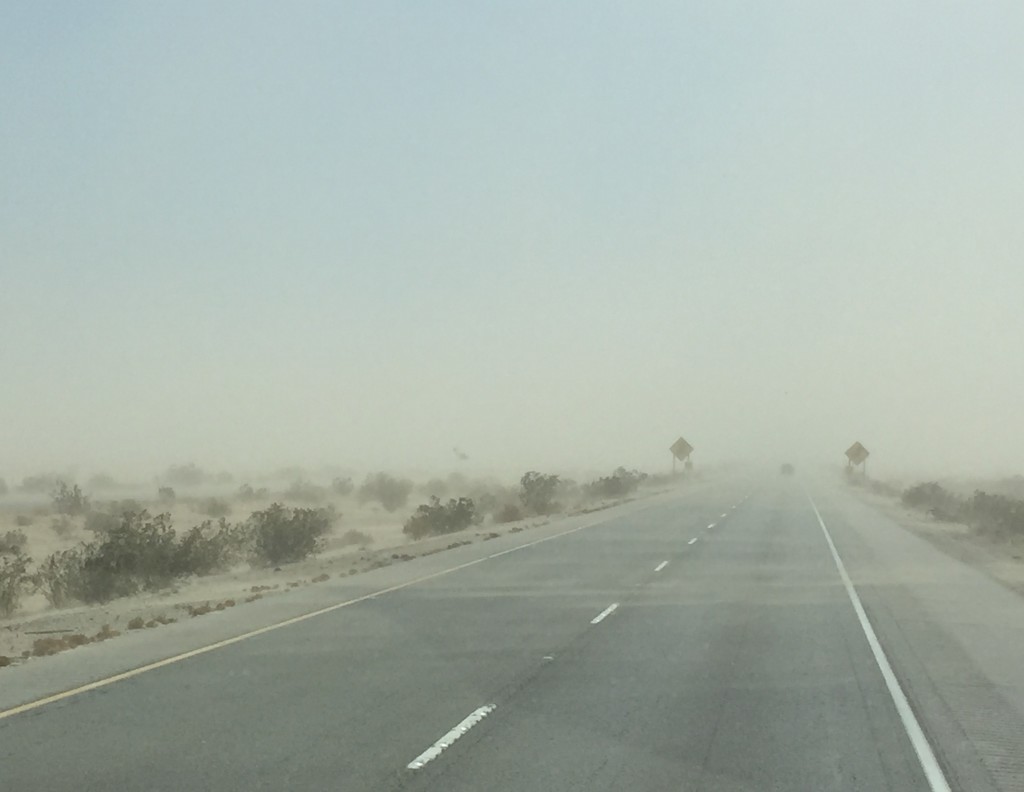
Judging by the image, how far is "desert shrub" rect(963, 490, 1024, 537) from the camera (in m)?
39.5

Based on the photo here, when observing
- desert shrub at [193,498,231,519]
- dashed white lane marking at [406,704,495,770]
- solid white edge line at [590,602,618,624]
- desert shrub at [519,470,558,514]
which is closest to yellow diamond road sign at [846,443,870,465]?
desert shrub at [519,470,558,514]

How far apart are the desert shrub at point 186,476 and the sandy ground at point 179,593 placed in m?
74.0

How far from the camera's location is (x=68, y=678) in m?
11.3

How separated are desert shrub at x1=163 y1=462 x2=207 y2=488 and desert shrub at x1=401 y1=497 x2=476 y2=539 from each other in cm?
7989

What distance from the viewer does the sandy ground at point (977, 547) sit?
84.7 feet

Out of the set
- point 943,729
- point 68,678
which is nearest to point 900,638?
point 943,729

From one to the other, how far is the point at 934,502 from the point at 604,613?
49.7m

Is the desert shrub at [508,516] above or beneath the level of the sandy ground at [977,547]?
above

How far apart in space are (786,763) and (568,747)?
5.52 feet

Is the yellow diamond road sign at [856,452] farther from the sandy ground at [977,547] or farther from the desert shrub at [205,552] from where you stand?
the desert shrub at [205,552]

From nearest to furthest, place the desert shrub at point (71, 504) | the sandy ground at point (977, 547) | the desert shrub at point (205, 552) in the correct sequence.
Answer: the sandy ground at point (977, 547)
the desert shrub at point (205, 552)
the desert shrub at point (71, 504)

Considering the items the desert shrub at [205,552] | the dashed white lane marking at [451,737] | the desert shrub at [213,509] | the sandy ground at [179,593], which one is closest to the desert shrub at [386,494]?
the desert shrub at [213,509]

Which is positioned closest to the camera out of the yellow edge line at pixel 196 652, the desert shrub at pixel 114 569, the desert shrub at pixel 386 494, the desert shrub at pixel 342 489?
the yellow edge line at pixel 196 652

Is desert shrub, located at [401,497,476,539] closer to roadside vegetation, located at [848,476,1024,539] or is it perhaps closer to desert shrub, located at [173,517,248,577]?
desert shrub, located at [173,517,248,577]
